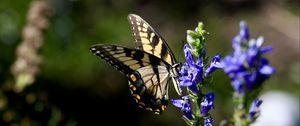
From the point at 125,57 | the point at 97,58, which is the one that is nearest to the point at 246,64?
the point at 125,57

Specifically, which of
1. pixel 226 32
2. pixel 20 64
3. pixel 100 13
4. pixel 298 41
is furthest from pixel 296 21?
pixel 20 64

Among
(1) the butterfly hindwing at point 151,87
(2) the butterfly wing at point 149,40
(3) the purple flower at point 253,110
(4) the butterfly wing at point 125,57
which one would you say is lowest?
(3) the purple flower at point 253,110

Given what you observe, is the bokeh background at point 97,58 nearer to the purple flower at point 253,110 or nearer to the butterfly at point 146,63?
the butterfly at point 146,63

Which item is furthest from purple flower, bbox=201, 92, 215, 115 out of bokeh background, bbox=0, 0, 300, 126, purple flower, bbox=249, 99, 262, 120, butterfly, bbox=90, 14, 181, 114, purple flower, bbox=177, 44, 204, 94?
bokeh background, bbox=0, 0, 300, 126

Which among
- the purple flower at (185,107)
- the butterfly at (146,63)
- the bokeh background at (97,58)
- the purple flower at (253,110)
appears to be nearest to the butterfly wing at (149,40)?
the butterfly at (146,63)

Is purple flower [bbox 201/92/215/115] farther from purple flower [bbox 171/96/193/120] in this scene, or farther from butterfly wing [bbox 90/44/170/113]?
butterfly wing [bbox 90/44/170/113]
